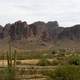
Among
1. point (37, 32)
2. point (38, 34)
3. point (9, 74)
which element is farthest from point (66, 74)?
point (37, 32)

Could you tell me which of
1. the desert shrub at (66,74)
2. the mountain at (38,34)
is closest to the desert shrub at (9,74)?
the desert shrub at (66,74)

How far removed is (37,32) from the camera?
604 ft

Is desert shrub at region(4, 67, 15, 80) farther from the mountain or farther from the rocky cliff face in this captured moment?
the rocky cliff face

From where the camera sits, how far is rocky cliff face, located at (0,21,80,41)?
6816 inches

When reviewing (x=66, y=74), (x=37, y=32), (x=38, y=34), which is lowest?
(x=66, y=74)

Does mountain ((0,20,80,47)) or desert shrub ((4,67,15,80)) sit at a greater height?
mountain ((0,20,80,47))

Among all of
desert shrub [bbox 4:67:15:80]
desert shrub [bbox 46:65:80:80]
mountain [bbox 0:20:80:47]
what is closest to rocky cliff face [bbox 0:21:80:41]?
mountain [bbox 0:20:80:47]

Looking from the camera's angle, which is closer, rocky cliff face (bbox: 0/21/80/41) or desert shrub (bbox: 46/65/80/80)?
desert shrub (bbox: 46/65/80/80)

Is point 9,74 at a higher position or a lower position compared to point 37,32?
lower

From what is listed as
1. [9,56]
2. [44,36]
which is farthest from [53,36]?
[9,56]

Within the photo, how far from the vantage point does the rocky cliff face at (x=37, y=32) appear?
173 meters

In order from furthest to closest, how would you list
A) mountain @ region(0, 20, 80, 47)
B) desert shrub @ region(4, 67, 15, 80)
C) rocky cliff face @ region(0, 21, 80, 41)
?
rocky cliff face @ region(0, 21, 80, 41) → mountain @ region(0, 20, 80, 47) → desert shrub @ region(4, 67, 15, 80)

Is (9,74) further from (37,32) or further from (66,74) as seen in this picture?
(37,32)

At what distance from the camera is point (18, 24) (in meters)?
178
